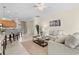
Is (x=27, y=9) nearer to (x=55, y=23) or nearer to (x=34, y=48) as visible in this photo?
(x=55, y=23)

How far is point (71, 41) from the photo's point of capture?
215 cm

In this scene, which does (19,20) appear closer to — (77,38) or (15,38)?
(15,38)

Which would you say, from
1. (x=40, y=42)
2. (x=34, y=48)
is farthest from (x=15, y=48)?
(x=40, y=42)

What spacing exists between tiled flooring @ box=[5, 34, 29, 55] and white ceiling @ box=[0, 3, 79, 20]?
1.47 feet

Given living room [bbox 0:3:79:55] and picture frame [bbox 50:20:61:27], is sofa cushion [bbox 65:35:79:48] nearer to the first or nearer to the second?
living room [bbox 0:3:79:55]

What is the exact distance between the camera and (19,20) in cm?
221

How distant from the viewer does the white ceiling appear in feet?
7.19

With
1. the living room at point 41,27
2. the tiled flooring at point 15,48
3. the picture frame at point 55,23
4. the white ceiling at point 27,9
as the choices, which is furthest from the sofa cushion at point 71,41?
the tiled flooring at point 15,48

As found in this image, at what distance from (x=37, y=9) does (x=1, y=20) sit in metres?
0.63

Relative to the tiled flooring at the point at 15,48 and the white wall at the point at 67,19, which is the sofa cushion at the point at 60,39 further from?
the tiled flooring at the point at 15,48

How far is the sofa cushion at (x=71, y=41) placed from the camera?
2111mm

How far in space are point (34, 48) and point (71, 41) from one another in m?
0.63

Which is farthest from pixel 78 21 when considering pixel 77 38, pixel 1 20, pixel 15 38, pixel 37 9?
pixel 1 20

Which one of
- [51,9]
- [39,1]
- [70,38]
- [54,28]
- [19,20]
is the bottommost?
[70,38]
